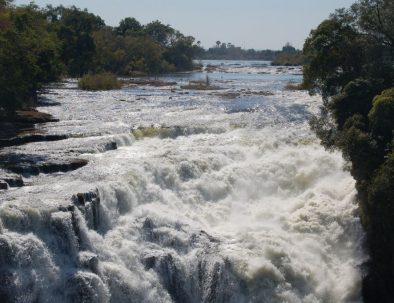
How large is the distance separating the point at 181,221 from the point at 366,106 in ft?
31.4

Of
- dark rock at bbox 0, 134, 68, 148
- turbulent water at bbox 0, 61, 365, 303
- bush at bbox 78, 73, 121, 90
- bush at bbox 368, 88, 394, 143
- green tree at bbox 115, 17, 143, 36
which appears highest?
green tree at bbox 115, 17, 143, 36

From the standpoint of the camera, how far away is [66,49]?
7306 centimetres

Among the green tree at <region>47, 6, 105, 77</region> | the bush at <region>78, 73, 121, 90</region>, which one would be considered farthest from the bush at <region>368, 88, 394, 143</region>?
the green tree at <region>47, 6, 105, 77</region>

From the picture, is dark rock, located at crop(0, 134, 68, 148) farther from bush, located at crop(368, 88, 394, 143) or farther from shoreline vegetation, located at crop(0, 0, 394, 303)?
bush, located at crop(368, 88, 394, 143)

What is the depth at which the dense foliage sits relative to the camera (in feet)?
58.8

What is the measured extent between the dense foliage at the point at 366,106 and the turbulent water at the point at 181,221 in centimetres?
142

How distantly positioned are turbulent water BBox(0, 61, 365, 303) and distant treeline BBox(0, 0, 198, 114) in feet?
12.6

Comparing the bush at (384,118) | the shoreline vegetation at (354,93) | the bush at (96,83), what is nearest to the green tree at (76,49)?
the bush at (96,83)

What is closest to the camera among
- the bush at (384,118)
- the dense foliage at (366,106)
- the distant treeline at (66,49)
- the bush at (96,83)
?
the dense foliage at (366,106)

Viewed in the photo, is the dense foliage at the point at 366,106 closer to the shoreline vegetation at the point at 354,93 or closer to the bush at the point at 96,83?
the shoreline vegetation at the point at 354,93

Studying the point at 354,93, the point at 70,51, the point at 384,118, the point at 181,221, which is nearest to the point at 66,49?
the point at 70,51

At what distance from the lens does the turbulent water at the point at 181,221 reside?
16.3 metres

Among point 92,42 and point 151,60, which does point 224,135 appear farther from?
point 151,60

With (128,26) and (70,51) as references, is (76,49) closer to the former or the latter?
(70,51)
